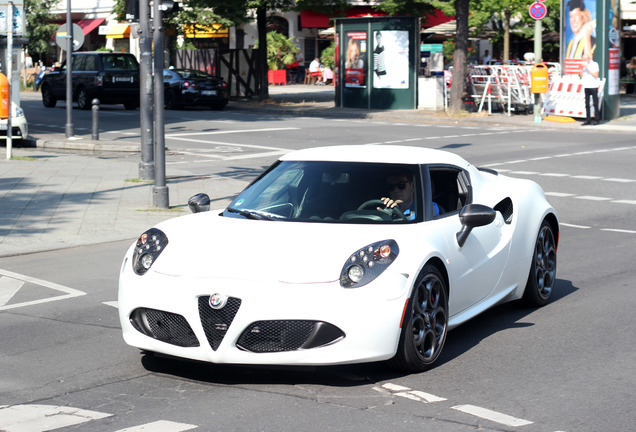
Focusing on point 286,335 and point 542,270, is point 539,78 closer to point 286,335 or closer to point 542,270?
point 542,270

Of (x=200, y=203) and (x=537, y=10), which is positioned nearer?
(x=200, y=203)

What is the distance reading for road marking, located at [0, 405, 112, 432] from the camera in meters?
4.96

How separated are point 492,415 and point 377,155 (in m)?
2.27

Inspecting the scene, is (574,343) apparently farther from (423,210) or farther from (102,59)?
(102,59)

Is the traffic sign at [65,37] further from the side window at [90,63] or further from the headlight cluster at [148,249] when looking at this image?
the headlight cluster at [148,249]

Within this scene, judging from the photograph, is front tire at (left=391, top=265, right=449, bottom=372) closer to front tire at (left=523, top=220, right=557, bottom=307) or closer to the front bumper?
the front bumper

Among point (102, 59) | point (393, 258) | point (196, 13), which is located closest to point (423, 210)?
point (393, 258)

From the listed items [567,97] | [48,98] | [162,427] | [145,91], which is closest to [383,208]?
[162,427]

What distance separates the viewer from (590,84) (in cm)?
2822

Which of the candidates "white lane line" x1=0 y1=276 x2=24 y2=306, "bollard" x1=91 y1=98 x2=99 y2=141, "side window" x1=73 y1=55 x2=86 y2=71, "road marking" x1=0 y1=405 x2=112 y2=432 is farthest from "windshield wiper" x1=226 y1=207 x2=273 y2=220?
"side window" x1=73 y1=55 x2=86 y2=71

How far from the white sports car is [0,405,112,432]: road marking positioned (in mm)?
671

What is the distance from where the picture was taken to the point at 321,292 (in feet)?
17.8

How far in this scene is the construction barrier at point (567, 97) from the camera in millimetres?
29109

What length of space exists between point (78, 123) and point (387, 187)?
23433 millimetres
